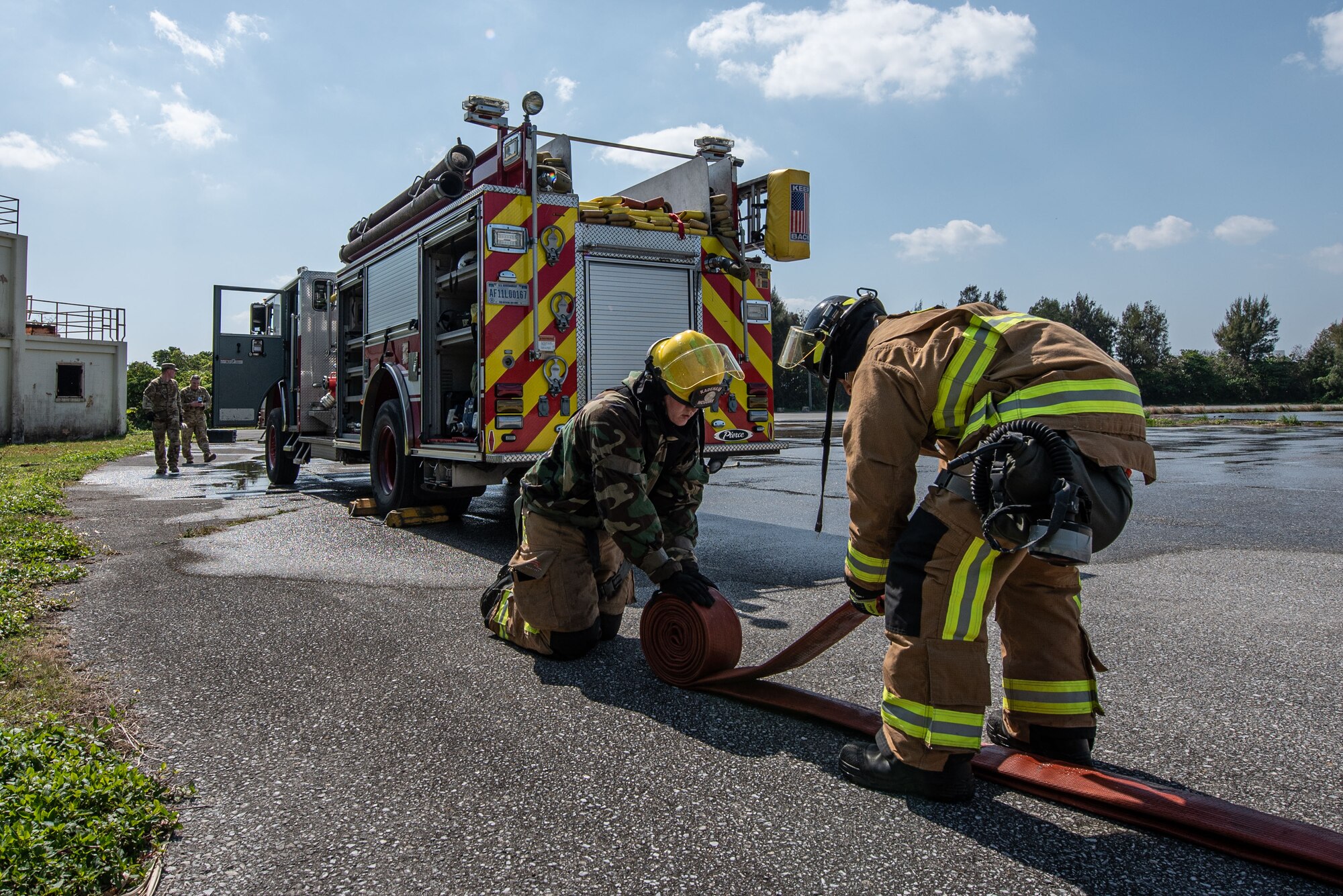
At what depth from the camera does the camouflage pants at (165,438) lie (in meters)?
13.6

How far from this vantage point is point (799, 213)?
22.9ft

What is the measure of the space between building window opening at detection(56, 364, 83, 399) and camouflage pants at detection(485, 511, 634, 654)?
3094 cm

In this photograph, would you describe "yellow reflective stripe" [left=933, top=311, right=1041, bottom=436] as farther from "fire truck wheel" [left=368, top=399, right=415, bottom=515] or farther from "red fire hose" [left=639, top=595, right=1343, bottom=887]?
"fire truck wheel" [left=368, top=399, right=415, bottom=515]

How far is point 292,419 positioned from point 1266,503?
35.6 ft

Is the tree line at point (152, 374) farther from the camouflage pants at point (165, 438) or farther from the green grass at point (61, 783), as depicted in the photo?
the green grass at point (61, 783)

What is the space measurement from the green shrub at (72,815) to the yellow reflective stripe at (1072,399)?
248 centimetres

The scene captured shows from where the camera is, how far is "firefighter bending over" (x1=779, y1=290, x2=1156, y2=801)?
2.31m

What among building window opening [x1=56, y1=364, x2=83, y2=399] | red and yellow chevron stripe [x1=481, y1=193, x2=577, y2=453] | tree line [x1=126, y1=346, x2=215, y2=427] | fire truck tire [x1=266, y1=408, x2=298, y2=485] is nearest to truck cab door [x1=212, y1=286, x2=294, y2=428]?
fire truck tire [x1=266, y1=408, x2=298, y2=485]

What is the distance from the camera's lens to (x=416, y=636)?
13.8 feet

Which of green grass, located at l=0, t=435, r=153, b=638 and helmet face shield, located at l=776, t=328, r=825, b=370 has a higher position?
helmet face shield, located at l=776, t=328, r=825, b=370

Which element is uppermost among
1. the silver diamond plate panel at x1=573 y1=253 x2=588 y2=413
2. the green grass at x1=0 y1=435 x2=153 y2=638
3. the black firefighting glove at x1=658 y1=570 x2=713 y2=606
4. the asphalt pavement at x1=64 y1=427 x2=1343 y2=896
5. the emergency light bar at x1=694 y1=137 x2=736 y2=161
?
the emergency light bar at x1=694 y1=137 x2=736 y2=161

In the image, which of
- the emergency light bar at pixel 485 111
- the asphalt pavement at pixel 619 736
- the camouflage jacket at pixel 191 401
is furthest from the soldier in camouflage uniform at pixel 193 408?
the emergency light bar at pixel 485 111

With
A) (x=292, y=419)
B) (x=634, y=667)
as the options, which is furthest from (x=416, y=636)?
(x=292, y=419)

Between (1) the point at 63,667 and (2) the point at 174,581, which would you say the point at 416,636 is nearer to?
(1) the point at 63,667
